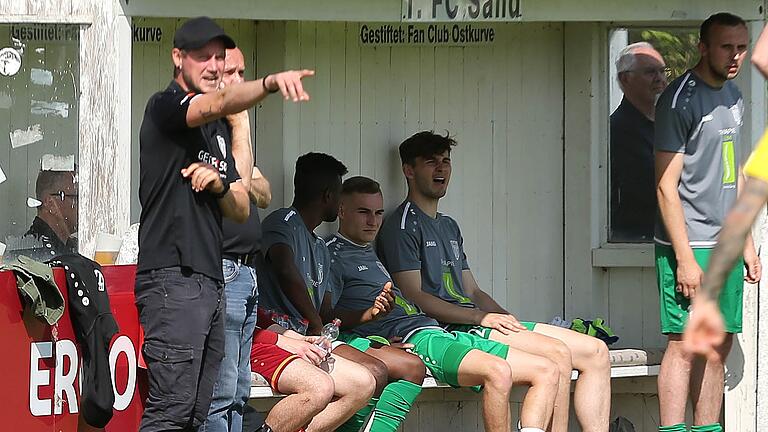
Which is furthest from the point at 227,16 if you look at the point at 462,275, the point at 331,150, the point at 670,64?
the point at 670,64

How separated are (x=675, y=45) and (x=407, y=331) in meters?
1.97

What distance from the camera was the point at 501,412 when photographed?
548cm

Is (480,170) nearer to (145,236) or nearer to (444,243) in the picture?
(444,243)

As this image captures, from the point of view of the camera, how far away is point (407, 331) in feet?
19.1

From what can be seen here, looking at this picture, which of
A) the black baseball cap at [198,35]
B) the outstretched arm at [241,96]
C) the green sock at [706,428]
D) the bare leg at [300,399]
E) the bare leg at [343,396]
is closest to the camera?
the outstretched arm at [241,96]

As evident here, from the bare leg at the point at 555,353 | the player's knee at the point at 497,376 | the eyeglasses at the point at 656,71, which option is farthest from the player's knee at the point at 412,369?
the eyeglasses at the point at 656,71

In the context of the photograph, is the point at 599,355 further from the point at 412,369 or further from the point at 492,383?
the point at 412,369

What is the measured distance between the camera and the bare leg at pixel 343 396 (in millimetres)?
5133

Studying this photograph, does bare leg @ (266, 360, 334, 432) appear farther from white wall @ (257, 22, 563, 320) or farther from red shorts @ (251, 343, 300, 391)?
white wall @ (257, 22, 563, 320)

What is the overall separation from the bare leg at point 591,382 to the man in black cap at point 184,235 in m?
2.07

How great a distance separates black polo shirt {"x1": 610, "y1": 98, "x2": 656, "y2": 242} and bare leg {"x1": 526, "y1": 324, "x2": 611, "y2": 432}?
909 mm

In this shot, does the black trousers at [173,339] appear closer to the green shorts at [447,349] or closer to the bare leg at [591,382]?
the green shorts at [447,349]

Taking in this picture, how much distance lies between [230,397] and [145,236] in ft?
2.26

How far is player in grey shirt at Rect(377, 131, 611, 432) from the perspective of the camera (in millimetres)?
5841
